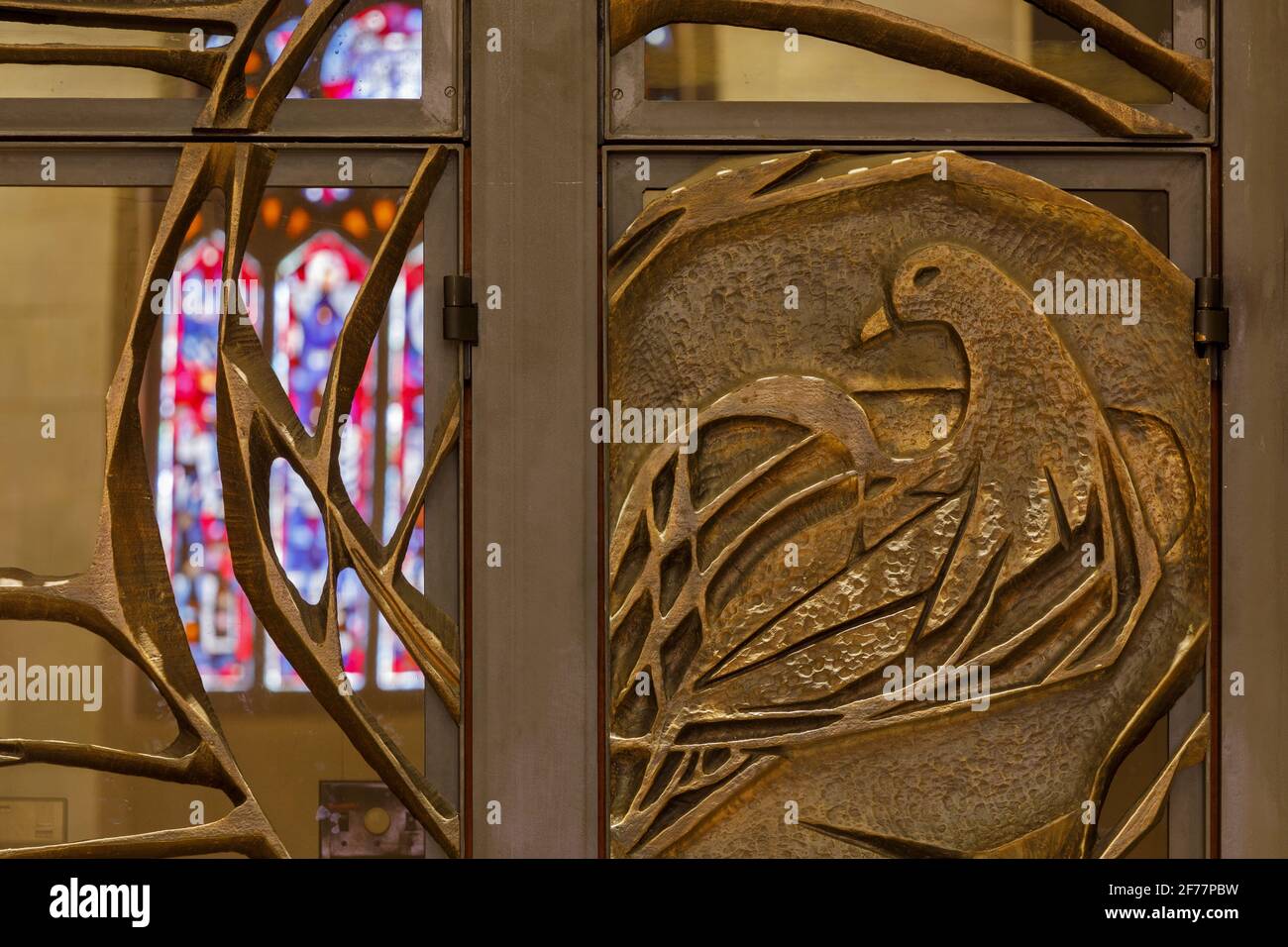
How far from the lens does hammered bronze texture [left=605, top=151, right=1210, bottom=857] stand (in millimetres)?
1912

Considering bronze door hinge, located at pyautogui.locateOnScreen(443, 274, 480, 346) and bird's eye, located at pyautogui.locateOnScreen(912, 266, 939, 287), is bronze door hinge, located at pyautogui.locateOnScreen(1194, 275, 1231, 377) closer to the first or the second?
bird's eye, located at pyautogui.locateOnScreen(912, 266, 939, 287)

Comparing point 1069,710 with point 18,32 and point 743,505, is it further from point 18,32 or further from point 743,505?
point 18,32

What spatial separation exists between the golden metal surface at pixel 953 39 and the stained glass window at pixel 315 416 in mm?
685

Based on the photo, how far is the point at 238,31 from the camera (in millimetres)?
1927

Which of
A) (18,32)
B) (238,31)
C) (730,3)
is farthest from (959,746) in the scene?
(18,32)

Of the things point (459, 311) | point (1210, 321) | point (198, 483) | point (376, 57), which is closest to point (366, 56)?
point (376, 57)

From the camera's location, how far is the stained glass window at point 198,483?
1.91 meters

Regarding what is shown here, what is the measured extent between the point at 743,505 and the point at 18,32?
1.62m

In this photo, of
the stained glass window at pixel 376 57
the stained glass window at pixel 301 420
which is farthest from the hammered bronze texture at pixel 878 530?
the stained glass window at pixel 376 57

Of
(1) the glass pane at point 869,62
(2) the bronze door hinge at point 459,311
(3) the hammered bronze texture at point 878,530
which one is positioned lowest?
(3) the hammered bronze texture at point 878,530

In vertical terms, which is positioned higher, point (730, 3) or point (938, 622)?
point (730, 3)

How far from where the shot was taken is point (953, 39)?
193 cm

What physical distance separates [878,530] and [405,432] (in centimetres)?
90

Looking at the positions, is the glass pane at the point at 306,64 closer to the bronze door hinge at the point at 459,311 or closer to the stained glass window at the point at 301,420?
the stained glass window at the point at 301,420
